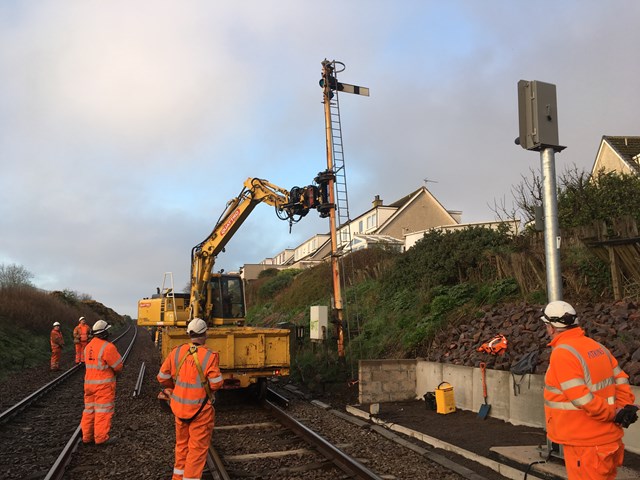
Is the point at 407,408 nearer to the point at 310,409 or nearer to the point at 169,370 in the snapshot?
the point at 310,409

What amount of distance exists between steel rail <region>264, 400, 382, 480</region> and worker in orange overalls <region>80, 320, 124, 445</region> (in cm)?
286

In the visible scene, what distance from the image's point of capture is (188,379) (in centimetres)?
523

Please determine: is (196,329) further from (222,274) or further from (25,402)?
(222,274)

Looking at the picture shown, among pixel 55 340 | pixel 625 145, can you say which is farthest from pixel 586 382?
pixel 625 145

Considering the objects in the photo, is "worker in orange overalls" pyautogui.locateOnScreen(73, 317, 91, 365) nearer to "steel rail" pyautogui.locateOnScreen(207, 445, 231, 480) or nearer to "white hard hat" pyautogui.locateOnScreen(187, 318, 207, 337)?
"steel rail" pyautogui.locateOnScreen(207, 445, 231, 480)

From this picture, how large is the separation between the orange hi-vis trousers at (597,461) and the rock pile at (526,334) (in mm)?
3759

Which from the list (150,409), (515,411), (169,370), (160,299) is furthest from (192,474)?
(160,299)

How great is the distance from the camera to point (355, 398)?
1130 cm

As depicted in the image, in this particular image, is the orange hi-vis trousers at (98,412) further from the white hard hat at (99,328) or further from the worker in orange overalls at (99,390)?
the white hard hat at (99,328)

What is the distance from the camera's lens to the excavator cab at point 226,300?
13.9 m

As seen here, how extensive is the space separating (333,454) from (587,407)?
4098 millimetres

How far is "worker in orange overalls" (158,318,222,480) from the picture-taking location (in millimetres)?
5086

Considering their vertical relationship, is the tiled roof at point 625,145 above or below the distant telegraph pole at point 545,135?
above

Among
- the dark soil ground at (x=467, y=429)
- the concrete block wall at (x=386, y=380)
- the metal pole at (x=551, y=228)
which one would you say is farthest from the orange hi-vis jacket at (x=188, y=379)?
the concrete block wall at (x=386, y=380)
